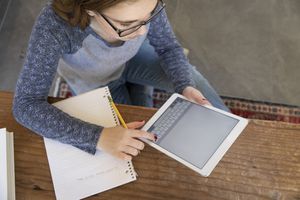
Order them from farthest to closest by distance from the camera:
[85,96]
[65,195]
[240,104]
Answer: [240,104] < [85,96] < [65,195]

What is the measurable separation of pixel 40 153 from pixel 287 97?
113 centimetres

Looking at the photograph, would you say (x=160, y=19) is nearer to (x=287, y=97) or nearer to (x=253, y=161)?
(x=253, y=161)

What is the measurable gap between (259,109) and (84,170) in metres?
0.99

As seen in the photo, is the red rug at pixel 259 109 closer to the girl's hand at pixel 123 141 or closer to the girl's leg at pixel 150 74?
the girl's leg at pixel 150 74

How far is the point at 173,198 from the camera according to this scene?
26.9 inches

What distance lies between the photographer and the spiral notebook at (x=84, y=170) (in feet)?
2.26

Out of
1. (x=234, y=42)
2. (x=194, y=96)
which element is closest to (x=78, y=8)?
(x=194, y=96)

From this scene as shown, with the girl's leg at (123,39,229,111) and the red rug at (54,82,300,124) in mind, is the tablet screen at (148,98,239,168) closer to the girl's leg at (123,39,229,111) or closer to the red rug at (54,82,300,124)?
the girl's leg at (123,39,229,111)

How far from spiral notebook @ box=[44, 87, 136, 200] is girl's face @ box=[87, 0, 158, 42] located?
0.18m

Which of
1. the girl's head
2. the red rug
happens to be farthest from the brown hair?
the red rug

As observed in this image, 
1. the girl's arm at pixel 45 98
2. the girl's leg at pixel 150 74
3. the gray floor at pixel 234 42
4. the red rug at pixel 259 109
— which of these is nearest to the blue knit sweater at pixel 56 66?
the girl's arm at pixel 45 98

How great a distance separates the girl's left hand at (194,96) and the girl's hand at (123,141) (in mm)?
150

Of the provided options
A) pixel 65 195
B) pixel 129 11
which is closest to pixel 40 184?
pixel 65 195

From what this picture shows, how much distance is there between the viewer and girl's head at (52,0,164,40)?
0.71 m
